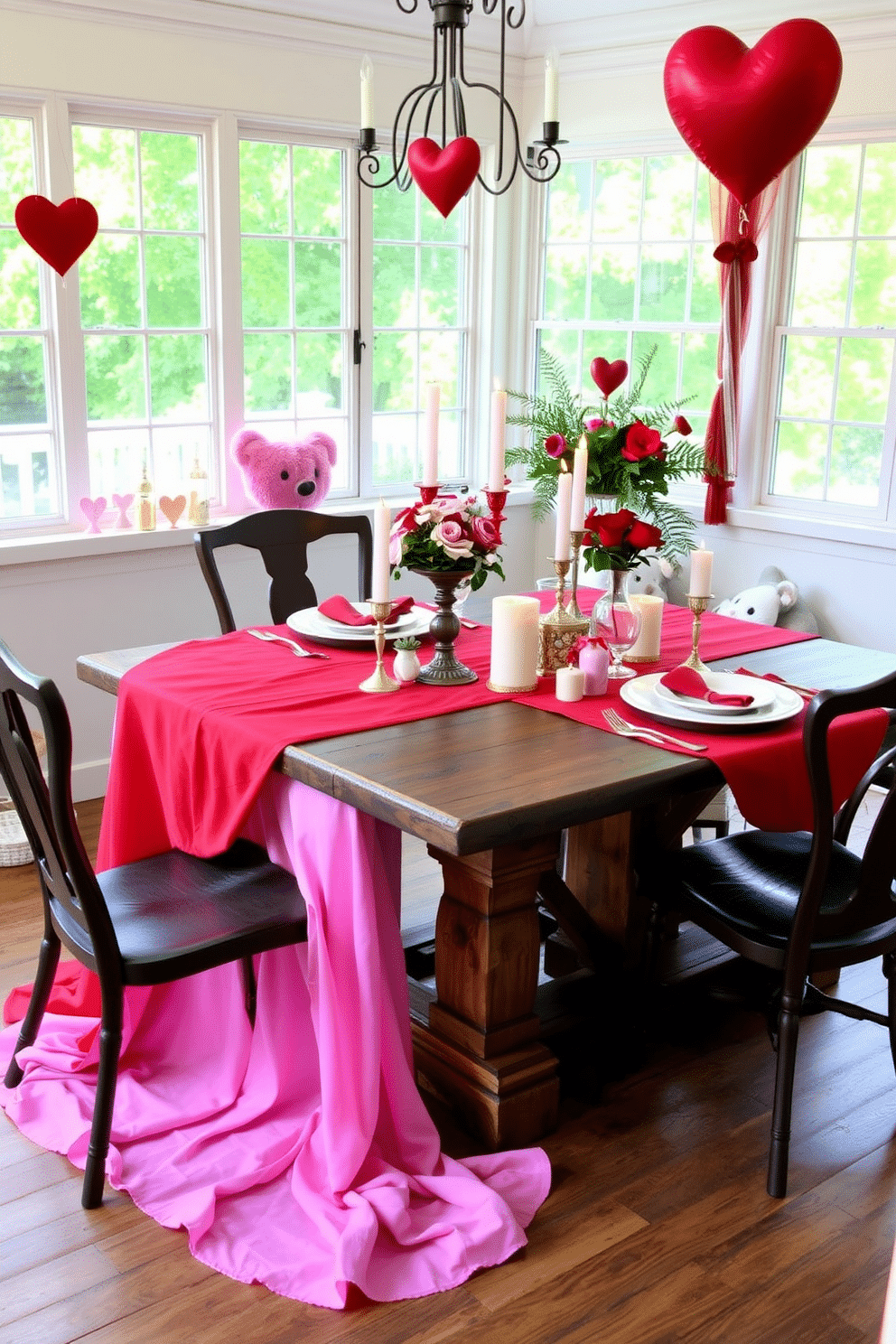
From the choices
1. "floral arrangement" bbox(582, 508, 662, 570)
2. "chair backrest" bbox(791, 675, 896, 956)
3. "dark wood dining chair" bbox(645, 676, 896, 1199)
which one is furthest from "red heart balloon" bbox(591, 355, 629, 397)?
"chair backrest" bbox(791, 675, 896, 956)

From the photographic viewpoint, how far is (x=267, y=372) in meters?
4.62

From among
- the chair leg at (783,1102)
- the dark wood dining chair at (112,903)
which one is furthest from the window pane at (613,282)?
the chair leg at (783,1102)

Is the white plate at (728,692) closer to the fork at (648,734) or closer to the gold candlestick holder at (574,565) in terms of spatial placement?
the fork at (648,734)

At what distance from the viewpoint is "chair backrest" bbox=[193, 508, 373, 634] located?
3.21 metres

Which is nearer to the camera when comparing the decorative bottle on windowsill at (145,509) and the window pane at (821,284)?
the decorative bottle on windowsill at (145,509)

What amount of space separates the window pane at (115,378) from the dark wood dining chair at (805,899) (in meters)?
2.57

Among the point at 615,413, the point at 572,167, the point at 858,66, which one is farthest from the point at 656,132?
the point at 615,413

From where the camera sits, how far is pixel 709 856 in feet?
8.43

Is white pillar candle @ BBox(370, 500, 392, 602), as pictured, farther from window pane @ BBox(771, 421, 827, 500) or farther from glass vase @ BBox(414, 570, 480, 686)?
window pane @ BBox(771, 421, 827, 500)

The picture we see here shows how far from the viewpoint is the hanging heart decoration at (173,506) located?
4.26 m

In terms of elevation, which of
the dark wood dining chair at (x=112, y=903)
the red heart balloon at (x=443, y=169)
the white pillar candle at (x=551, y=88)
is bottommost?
the dark wood dining chair at (x=112, y=903)

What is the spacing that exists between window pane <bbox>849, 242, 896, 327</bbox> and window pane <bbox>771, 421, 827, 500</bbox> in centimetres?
39

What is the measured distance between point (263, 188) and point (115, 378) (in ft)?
2.82

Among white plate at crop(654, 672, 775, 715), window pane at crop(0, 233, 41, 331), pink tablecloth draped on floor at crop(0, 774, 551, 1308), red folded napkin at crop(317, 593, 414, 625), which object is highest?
window pane at crop(0, 233, 41, 331)
